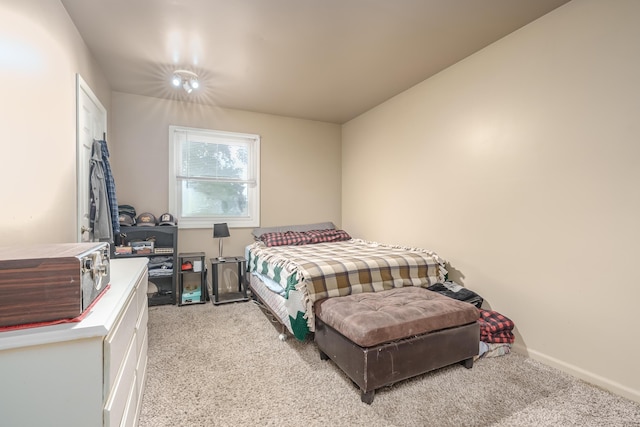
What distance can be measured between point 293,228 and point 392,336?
2793 millimetres

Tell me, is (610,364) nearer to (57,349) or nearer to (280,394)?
(280,394)

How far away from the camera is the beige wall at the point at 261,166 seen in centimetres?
369

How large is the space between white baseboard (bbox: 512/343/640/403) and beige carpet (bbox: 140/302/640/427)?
0.05 metres

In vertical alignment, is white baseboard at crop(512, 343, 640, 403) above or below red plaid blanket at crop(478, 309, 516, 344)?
below

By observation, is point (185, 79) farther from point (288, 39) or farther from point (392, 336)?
point (392, 336)

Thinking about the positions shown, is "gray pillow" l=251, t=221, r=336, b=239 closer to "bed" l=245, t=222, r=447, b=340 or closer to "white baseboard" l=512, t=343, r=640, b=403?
"bed" l=245, t=222, r=447, b=340

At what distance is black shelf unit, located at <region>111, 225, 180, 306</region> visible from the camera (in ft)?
11.5

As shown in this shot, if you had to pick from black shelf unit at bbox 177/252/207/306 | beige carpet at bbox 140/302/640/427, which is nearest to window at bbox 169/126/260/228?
black shelf unit at bbox 177/252/207/306

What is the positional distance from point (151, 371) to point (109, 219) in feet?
4.48

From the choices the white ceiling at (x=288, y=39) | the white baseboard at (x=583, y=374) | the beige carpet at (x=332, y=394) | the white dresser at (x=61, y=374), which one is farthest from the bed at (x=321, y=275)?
the white ceiling at (x=288, y=39)

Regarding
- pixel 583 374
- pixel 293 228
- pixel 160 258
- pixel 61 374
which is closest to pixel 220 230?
pixel 160 258

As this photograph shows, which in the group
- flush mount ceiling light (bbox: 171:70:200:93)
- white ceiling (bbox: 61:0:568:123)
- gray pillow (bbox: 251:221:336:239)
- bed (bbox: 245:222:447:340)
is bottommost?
bed (bbox: 245:222:447:340)

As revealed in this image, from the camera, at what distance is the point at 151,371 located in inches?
82.8

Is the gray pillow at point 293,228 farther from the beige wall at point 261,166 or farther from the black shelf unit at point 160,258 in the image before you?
the black shelf unit at point 160,258
